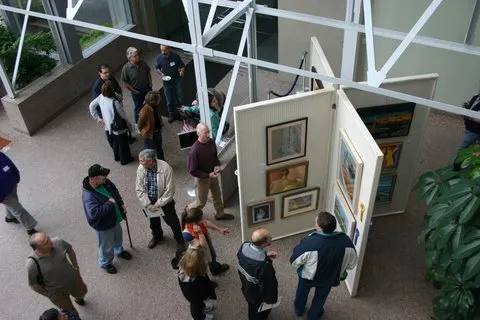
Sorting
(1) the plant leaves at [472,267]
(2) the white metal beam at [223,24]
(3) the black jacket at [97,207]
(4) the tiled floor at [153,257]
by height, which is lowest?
(4) the tiled floor at [153,257]

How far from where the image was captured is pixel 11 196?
19.2 feet

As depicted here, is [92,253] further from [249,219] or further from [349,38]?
[349,38]

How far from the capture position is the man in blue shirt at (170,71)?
7.33 meters

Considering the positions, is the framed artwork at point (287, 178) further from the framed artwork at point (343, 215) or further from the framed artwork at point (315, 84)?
the framed artwork at point (315, 84)

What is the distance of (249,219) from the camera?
A: 5.61 metres

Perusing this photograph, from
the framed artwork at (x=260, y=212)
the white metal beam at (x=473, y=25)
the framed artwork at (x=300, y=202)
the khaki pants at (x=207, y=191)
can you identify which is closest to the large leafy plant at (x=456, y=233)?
the white metal beam at (x=473, y=25)

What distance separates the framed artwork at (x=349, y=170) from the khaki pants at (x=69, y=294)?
2789 mm

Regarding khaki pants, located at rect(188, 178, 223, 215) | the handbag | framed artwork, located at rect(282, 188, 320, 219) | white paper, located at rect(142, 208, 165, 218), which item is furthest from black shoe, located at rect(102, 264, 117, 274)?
framed artwork, located at rect(282, 188, 320, 219)

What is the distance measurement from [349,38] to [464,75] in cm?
338

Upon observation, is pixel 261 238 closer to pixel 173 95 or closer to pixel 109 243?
pixel 109 243

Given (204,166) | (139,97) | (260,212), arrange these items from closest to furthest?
(204,166) < (260,212) < (139,97)

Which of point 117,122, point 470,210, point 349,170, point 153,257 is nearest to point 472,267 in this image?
point 470,210

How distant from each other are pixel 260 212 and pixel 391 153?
1580 millimetres

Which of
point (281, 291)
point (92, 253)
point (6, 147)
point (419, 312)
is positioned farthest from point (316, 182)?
point (6, 147)
